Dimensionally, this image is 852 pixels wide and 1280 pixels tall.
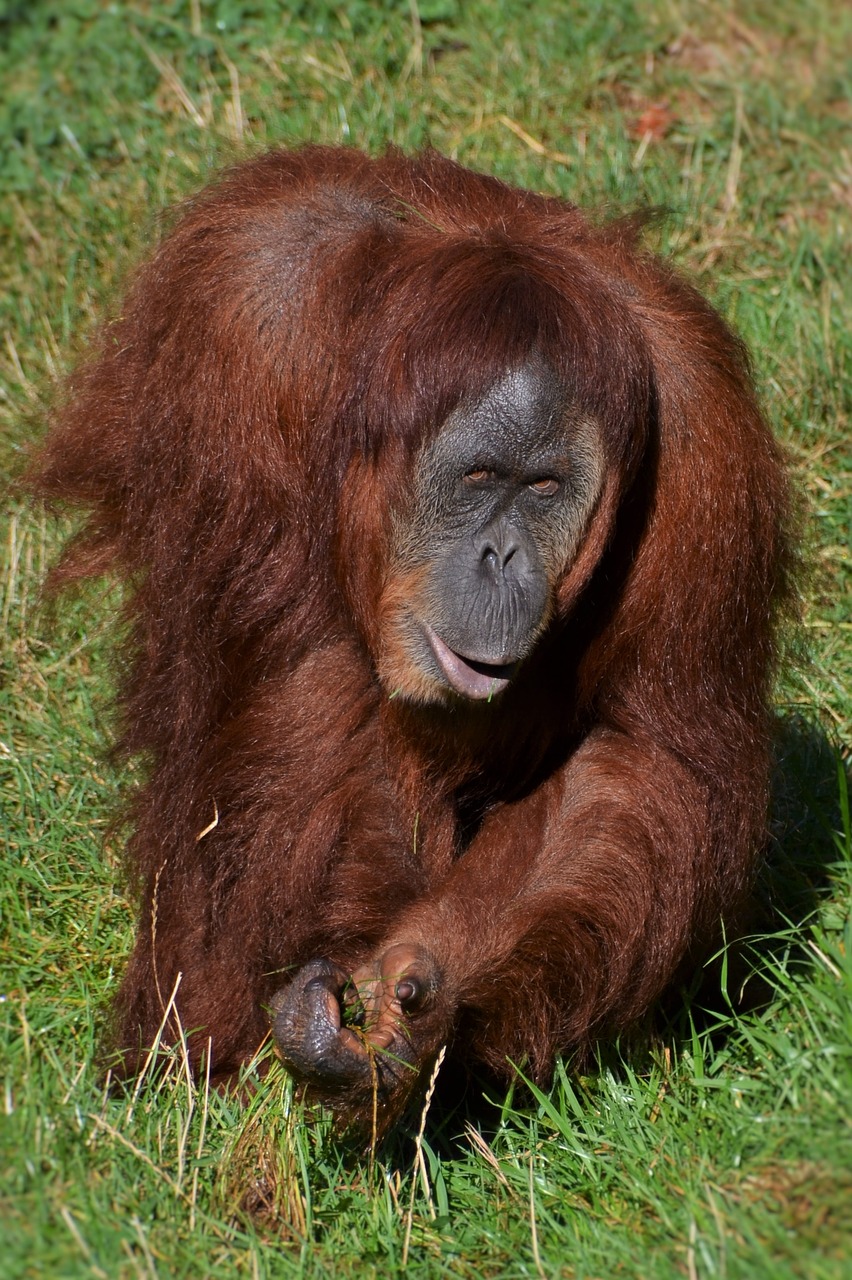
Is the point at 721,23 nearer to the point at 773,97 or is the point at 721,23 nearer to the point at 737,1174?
the point at 773,97

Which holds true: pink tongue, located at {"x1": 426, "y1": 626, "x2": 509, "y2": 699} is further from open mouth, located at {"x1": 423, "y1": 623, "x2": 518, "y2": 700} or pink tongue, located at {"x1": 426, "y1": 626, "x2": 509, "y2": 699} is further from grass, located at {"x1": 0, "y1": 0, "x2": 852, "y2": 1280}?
grass, located at {"x1": 0, "y1": 0, "x2": 852, "y2": 1280}

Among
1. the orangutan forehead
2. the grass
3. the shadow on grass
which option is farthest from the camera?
the shadow on grass

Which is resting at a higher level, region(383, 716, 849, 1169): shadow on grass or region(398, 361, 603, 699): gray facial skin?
region(398, 361, 603, 699): gray facial skin

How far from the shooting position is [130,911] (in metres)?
4.20

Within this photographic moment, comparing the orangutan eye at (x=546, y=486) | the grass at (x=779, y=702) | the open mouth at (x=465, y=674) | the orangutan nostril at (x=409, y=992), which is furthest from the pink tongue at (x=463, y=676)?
the grass at (x=779, y=702)

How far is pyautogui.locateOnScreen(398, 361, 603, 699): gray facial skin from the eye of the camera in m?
3.27

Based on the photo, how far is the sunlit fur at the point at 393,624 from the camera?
3.36 meters

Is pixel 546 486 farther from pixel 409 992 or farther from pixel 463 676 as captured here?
pixel 409 992

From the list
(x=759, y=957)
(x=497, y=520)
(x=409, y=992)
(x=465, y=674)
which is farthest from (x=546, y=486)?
(x=759, y=957)

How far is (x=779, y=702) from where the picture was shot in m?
4.86

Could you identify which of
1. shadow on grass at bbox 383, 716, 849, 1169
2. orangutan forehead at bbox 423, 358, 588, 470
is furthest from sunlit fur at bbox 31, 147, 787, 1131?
shadow on grass at bbox 383, 716, 849, 1169

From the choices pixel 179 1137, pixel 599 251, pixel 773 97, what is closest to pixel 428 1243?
pixel 179 1137

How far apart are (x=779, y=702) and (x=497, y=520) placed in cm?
182

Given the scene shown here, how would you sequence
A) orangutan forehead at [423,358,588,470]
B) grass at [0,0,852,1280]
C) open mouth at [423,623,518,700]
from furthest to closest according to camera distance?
open mouth at [423,623,518,700], orangutan forehead at [423,358,588,470], grass at [0,0,852,1280]
